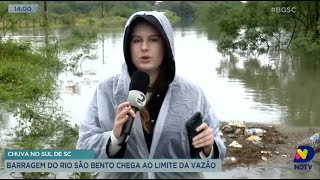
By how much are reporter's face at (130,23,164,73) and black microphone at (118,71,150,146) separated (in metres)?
0.10

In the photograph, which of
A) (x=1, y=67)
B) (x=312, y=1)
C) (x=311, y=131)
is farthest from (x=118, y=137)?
(x=312, y=1)

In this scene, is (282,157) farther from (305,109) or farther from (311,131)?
(305,109)

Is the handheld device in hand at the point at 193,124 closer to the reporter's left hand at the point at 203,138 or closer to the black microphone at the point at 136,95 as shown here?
the reporter's left hand at the point at 203,138

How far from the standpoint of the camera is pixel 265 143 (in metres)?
6.46

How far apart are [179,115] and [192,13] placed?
226 ft

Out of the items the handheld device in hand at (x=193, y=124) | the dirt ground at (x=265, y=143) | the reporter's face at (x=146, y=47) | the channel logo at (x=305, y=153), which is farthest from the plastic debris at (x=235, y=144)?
the handheld device in hand at (x=193, y=124)

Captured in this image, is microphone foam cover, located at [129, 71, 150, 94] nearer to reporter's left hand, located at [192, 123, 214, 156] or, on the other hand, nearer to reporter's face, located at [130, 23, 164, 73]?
reporter's face, located at [130, 23, 164, 73]

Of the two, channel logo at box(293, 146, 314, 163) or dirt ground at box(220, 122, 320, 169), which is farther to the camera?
dirt ground at box(220, 122, 320, 169)

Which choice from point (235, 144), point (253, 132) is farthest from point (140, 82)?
point (253, 132)

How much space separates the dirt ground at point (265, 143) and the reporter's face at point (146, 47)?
3.07 meters

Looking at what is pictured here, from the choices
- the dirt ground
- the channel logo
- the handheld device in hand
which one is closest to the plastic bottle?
the dirt ground

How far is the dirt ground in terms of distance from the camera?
565 centimetres

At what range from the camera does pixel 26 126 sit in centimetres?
693

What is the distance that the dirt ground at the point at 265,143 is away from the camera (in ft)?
18.5
